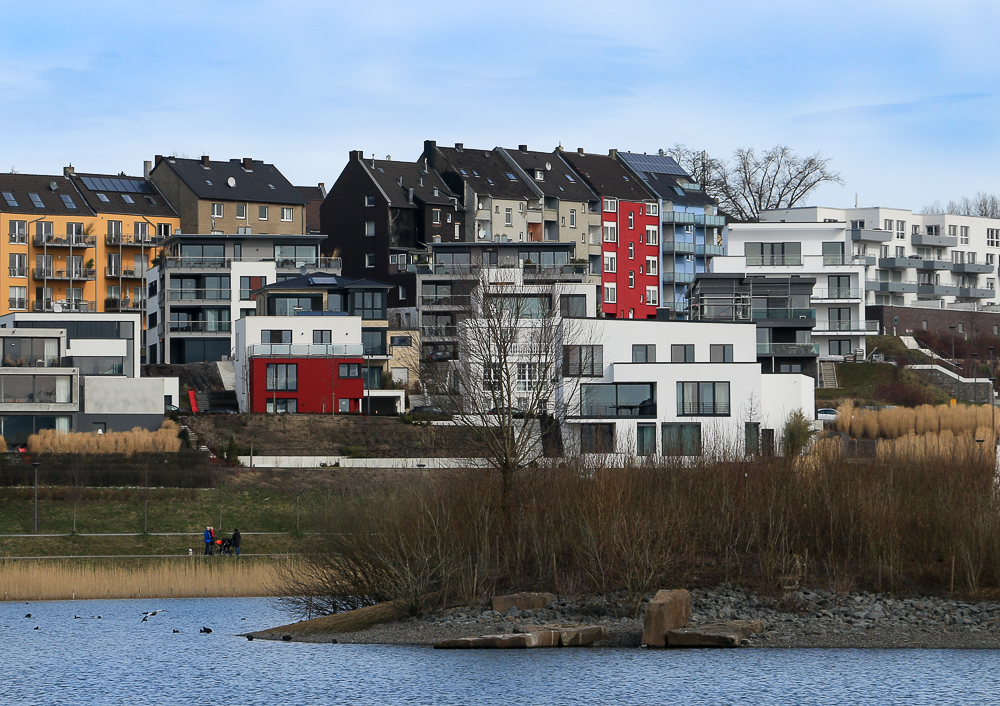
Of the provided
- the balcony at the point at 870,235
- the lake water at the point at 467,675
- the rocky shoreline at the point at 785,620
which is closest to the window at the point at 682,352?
the rocky shoreline at the point at 785,620

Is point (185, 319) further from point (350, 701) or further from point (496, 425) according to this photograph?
point (350, 701)

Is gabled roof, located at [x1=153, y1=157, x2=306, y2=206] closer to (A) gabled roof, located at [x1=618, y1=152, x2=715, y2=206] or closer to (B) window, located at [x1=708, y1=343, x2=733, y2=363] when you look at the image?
(A) gabled roof, located at [x1=618, y1=152, x2=715, y2=206]

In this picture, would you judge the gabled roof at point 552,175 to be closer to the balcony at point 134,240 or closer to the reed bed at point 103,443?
the balcony at point 134,240

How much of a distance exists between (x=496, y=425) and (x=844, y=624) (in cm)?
1822

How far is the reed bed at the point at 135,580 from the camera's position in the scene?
1949 inches

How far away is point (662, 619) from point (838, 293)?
7986 centimetres

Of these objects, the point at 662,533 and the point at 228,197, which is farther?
the point at 228,197

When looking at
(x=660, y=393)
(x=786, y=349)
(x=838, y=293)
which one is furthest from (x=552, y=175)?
(x=660, y=393)

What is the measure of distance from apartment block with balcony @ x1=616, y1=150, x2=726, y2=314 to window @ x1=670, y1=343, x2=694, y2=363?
148 ft

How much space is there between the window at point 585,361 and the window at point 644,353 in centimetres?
214

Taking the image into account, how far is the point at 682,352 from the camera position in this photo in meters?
80.8

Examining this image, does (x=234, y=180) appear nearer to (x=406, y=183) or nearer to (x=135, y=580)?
(x=406, y=183)

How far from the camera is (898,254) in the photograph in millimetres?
141875

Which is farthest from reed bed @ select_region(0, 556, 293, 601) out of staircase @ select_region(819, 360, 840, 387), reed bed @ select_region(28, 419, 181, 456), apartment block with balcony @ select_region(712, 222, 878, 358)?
apartment block with balcony @ select_region(712, 222, 878, 358)
